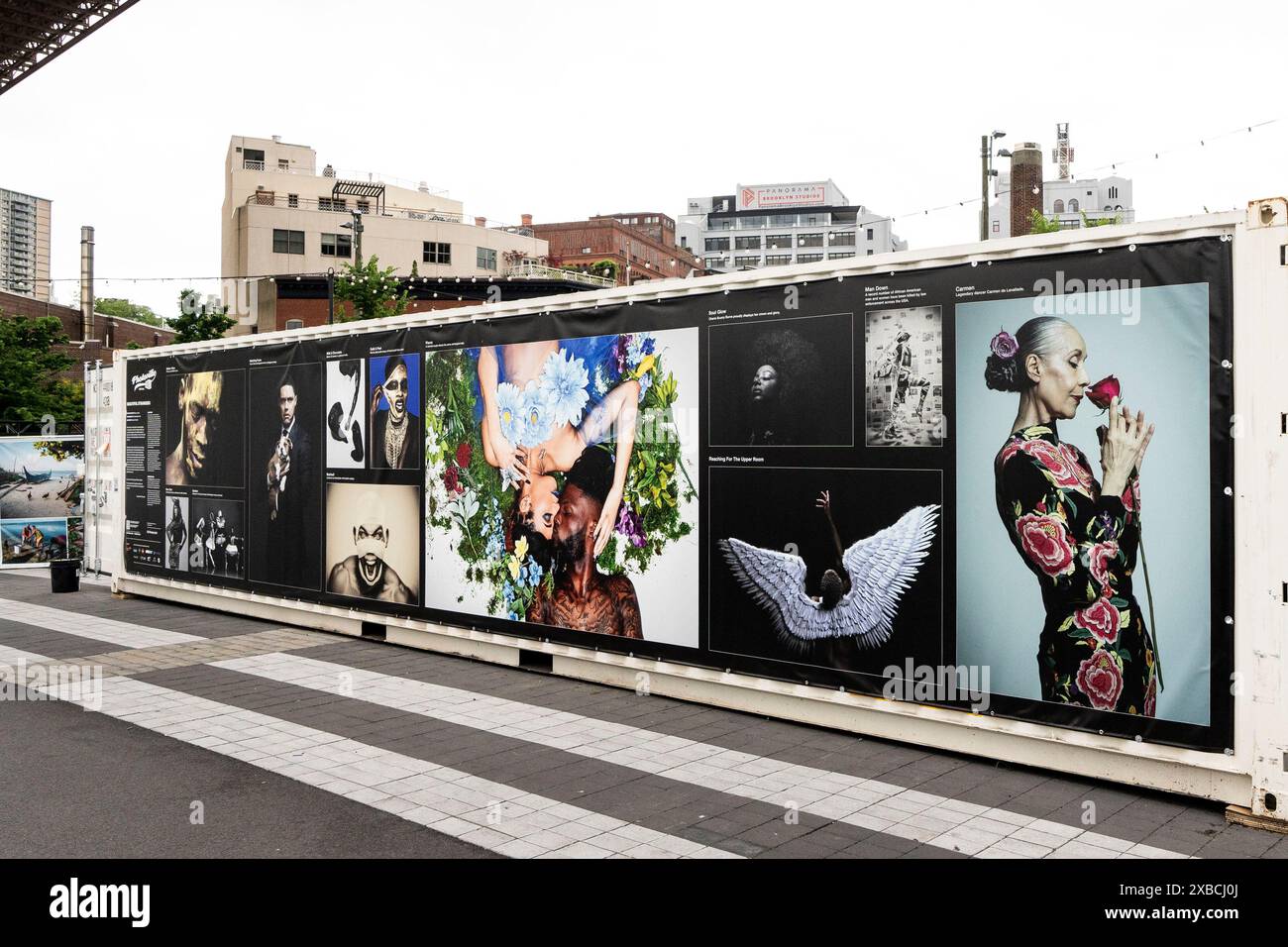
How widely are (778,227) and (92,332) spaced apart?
11021 centimetres

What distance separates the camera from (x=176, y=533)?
17078 mm

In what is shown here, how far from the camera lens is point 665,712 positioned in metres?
9.88

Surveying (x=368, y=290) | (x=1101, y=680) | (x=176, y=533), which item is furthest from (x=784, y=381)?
(x=368, y=290)

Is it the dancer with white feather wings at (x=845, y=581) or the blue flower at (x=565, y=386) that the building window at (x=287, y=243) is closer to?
the blue flower at (x=565, y=386)

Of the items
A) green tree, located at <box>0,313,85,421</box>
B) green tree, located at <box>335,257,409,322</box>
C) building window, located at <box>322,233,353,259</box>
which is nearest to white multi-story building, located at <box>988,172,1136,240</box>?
building window, located at <box>322,233,353,259</box>

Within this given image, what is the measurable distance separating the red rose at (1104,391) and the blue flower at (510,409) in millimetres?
6076

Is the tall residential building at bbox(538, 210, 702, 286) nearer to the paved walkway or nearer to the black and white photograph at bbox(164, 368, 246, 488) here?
the black and white photograph at bbox(164, 368, 246, 488)

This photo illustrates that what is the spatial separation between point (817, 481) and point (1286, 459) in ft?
11.3

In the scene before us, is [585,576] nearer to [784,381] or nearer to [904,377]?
[784,381]

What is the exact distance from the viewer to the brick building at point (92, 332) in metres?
64.5

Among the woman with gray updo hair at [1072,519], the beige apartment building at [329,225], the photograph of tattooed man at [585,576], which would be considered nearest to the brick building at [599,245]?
the beige apartment building at [329,225]

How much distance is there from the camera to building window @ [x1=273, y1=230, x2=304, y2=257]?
80.0 m
